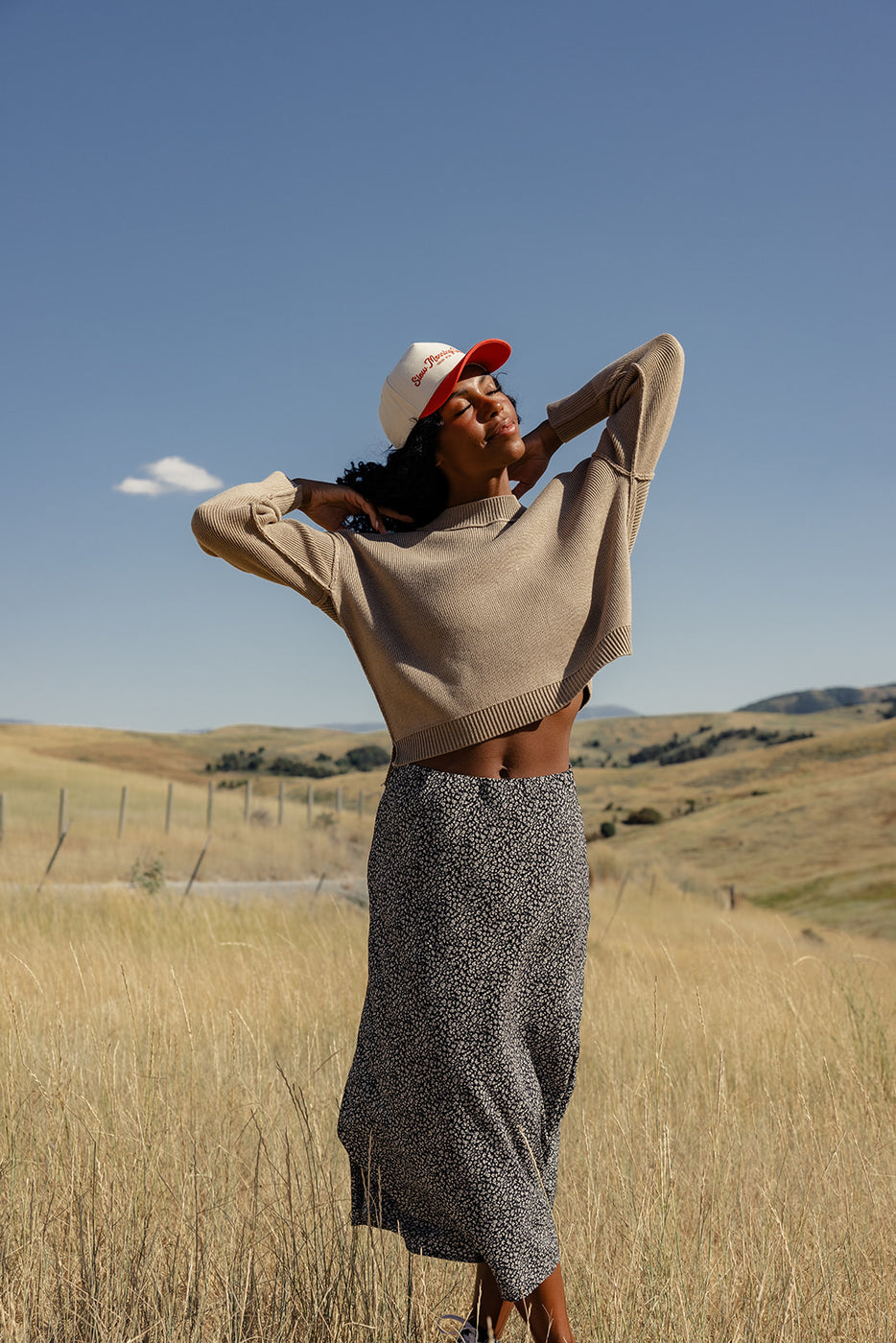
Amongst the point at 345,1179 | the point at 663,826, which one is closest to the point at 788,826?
the point at 663,826

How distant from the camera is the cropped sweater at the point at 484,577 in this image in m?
2.19

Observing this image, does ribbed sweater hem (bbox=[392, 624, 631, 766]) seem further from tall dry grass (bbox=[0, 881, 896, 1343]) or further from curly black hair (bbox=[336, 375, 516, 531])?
tall dry grass (bbox=[0, 881, 896, 1343])

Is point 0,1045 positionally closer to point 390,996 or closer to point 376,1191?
point 376,1191

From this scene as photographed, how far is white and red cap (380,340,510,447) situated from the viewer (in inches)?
93.2

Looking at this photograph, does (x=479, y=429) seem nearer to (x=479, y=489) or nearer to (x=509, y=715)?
(x=479, y=489)

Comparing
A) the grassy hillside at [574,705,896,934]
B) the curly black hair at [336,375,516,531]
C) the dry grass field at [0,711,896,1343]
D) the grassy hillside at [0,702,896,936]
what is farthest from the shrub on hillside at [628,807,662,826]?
the curly black hair at [336,375,516,531]

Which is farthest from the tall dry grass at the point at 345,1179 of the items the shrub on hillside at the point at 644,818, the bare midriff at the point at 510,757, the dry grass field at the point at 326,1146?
the shrub on hillside at the point at 644,818

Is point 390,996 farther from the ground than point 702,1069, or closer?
farther from the ground

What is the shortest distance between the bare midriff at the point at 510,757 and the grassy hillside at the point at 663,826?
12.3 metres

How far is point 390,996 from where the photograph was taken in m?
2.09

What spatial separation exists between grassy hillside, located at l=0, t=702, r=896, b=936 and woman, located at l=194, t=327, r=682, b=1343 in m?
12.1

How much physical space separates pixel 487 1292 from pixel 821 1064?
9.36 feet

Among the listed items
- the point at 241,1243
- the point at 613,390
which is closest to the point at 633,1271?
the point at 241,1243

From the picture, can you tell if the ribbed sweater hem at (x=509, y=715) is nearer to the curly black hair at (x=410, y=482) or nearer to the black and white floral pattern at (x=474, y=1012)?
the black and white floral pattern at (x=474, y=1012)
